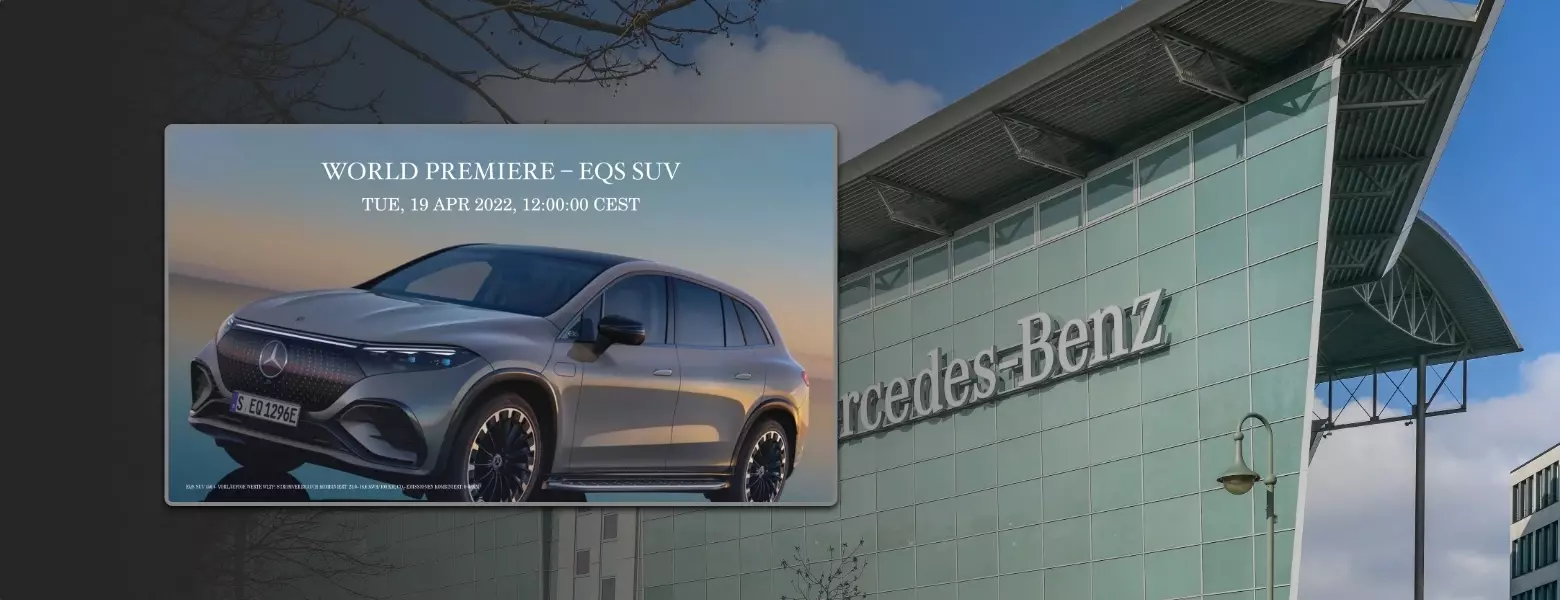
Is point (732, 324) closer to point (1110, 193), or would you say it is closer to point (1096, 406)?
point (1096, 406)

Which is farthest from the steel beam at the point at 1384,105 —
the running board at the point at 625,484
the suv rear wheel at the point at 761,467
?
the running board at the point at 625,484

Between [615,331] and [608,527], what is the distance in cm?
508

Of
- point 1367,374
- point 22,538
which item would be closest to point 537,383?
point 22,538

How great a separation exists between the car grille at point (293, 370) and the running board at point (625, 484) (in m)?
2.40

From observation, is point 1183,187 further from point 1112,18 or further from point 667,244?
point 667,244

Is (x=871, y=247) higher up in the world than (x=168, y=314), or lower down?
higher up

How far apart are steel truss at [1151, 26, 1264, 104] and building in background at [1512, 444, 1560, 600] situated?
62.4m

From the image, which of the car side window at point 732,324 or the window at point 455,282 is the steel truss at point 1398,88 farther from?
the window at point 455,282

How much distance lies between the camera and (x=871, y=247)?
25172mm

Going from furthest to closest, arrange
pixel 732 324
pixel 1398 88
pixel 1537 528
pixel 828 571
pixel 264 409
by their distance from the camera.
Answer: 1. pixel 1537 528
2. pixel 828 571
3. pixel 1398 88
4. pixel 732 324
5. pixel 264 409

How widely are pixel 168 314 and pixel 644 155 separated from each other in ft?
17.7

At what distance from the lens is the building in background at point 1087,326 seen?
809 inches

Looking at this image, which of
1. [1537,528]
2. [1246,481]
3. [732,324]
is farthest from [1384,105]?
[1537,528]

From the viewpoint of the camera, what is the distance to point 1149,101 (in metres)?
22.3
